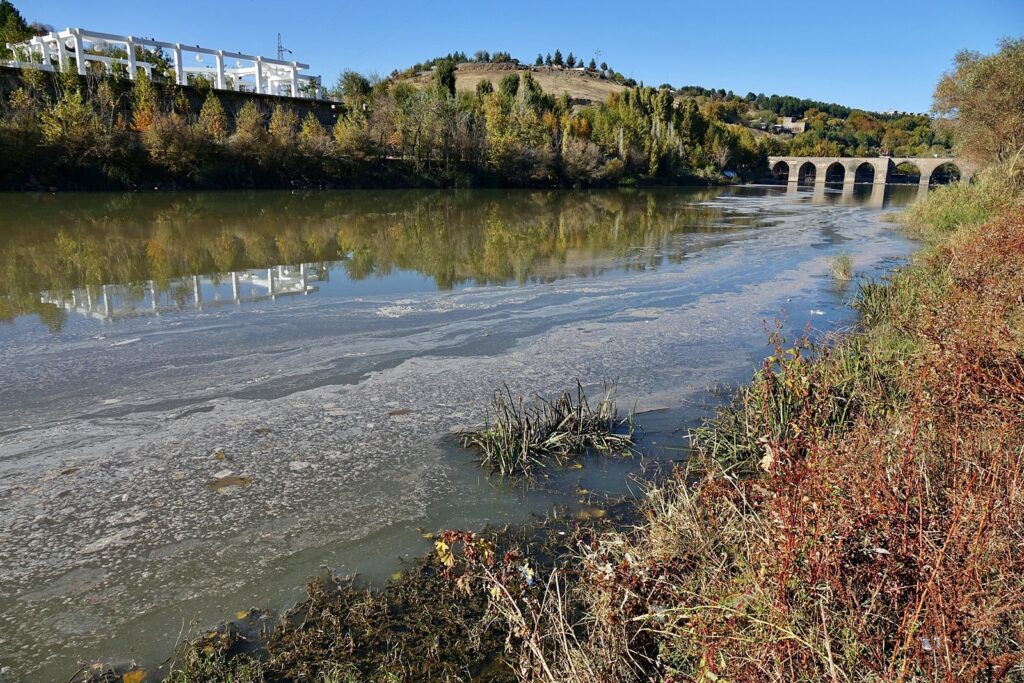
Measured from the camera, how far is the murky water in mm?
3291

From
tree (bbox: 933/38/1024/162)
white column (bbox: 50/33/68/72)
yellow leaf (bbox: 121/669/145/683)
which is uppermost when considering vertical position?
white column (bbox: 50/33/68/72)

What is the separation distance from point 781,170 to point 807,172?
7972mm

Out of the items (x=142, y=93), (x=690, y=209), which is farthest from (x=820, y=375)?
(x=142, y=93)

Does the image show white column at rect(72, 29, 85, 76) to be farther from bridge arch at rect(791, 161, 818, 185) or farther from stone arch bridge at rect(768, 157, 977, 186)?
bridge arch at rect(791, 161, 818, 185)

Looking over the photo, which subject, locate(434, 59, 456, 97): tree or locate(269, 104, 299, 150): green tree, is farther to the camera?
locate(434, 59, 456, 97): tree

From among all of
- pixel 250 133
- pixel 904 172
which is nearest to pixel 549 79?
pixel 904 172

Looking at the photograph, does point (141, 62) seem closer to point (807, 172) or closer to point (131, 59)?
point (131, 59)

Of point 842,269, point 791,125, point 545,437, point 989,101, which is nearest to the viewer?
point 545,437

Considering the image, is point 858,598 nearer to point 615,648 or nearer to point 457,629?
point 615,648

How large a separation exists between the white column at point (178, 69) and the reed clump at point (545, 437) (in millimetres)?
42495

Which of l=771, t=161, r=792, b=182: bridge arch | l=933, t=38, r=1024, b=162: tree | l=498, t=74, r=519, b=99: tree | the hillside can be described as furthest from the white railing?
l=771, t=161, r=792, b=182: bridge arch

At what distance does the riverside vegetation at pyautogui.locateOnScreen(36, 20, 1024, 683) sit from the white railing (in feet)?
126

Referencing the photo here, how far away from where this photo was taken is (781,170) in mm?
91188

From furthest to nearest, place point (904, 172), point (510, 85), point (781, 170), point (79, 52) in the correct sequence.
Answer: point (904, 172) < point (781, 170) < point (510, 85) < point (79, 52)
